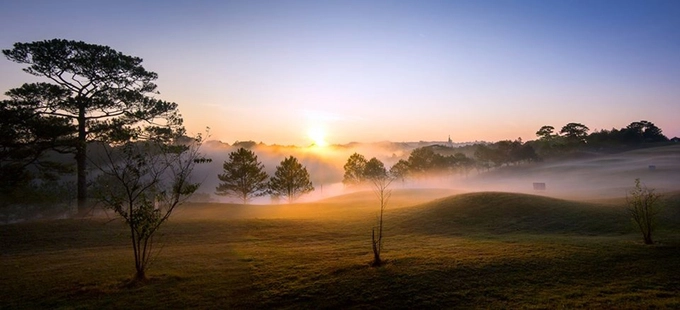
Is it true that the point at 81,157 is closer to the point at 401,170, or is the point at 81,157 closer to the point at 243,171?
the point at 243,171

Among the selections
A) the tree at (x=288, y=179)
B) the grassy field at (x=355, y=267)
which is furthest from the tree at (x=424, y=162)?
the grassy field at (x=355, y=267)

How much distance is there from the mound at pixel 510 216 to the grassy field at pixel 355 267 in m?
0.24

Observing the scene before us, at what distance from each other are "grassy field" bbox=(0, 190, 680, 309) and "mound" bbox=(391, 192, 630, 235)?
0.24 metres

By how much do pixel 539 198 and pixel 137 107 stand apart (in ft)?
125

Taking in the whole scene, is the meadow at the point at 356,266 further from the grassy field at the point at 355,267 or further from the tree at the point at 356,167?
the tree at the point at 356,167

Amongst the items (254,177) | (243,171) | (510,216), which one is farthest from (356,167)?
(510,216)

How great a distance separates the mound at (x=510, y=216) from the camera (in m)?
23.5

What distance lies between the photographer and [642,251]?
15.4 m

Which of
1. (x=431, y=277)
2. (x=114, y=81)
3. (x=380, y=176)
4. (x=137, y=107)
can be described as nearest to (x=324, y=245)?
(x=431, y=277)

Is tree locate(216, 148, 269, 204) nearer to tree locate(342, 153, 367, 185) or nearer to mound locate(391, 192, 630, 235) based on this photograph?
mound locate(391, 192, 630, 235)

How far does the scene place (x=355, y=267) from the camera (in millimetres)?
14297

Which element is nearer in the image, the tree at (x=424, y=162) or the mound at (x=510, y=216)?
the mound at (x=510, y=216)

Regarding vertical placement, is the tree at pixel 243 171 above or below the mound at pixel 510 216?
above

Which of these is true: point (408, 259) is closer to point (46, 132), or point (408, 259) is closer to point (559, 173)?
point (46, 132)
